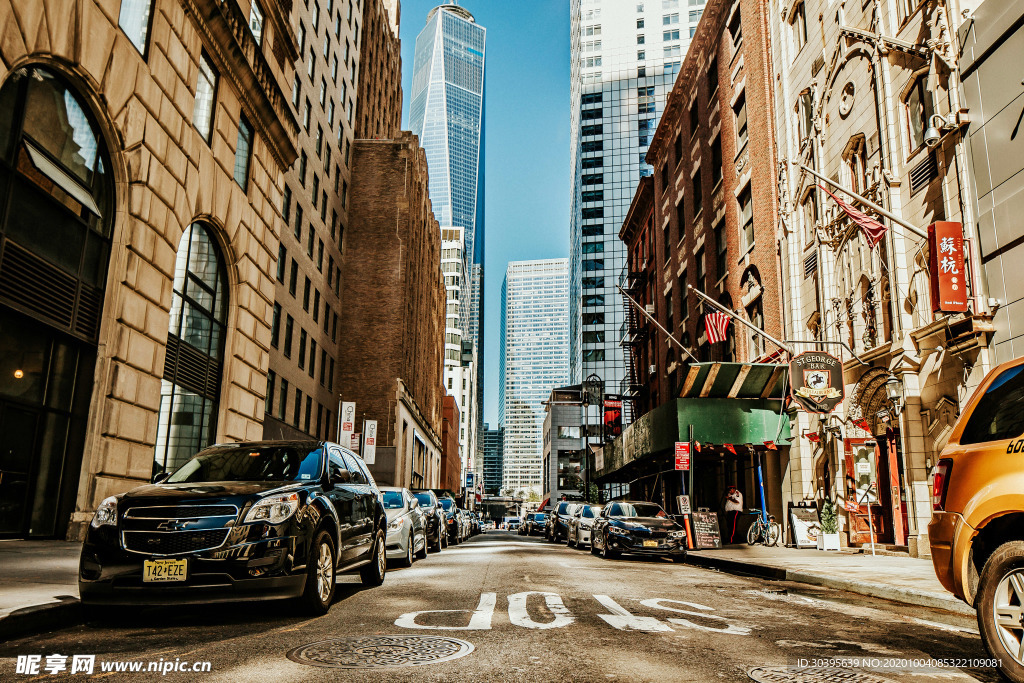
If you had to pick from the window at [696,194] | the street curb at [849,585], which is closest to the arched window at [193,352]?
the street curb at [849,585]

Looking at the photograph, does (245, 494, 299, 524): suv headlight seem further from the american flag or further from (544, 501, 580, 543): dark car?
(544, 501, 580, 543): dark car

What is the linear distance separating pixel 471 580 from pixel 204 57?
14585 mm

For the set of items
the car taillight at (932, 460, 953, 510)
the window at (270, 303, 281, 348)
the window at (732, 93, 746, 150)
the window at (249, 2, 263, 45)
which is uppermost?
the window at (732, 93, 746, 150)

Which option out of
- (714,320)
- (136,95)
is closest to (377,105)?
(714,320)

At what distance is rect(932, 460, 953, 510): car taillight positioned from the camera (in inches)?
218

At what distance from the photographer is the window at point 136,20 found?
14.9 m

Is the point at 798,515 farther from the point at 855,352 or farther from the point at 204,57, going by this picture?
the point at 204,57

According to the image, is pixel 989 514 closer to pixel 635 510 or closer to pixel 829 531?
pixel 635 510

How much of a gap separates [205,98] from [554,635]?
17.0m

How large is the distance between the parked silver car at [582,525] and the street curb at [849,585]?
8.79m

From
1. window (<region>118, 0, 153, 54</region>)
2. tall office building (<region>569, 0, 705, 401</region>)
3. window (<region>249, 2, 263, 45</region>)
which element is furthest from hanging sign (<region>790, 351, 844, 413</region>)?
tall office building (<region>569, 0, 705, 401</region>)

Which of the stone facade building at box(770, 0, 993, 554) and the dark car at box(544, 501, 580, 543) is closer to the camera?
the stone facade building at box(770, 0, 993, 554)

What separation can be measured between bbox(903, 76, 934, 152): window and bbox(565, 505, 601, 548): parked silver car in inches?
555

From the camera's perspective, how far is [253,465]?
8.62 m
